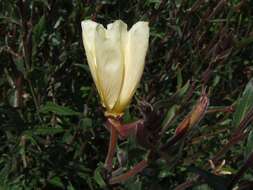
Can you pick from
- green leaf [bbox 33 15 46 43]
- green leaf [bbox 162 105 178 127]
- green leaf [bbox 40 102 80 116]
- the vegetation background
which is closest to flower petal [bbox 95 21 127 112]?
green leaf [bbox 162 105 178 127]

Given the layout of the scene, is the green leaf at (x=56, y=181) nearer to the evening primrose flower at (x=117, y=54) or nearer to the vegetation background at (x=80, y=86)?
the vegetation background at (x=80, y=86)

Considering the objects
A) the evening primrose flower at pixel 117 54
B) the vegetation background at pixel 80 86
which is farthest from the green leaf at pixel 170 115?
the vegetation background at pixel 80 86

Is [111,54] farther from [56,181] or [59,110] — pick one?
[56,181]

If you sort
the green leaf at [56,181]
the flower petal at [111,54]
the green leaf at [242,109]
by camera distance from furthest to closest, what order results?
the green leaf at [56,181], the green leaf at [242,109], the flower petal at [111,54]

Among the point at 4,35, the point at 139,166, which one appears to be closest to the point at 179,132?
the point at 139,166

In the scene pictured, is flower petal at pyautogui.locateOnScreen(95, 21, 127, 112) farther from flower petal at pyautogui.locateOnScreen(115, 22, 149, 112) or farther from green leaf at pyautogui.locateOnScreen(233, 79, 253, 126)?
green leaf at pyautogui.locateOnScreen(233, 79, 253, 126)

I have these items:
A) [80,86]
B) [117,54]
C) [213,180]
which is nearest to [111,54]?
[117,54]
